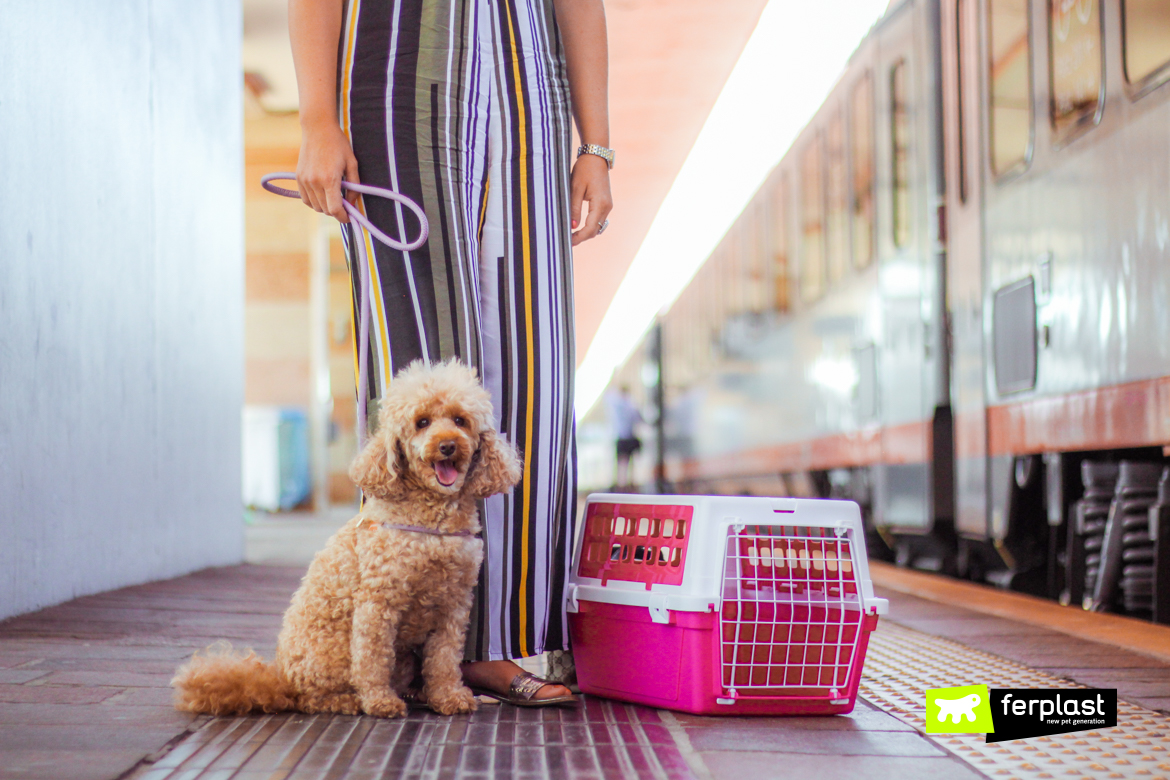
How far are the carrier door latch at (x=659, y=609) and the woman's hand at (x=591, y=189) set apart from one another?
0.87 meters

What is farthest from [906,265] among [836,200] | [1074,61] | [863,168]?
[1074,61]

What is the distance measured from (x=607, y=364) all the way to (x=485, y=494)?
25873 millimetres

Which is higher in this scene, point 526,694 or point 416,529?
point 416,529

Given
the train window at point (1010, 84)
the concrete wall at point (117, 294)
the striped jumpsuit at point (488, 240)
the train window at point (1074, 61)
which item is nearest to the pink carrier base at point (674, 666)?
the striped jumpsuit at point (488, 240)

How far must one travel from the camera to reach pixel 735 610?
7.26 ft

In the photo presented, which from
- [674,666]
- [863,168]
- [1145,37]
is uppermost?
[863,168]

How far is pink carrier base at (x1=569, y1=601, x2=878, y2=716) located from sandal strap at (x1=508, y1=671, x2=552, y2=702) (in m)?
0.17

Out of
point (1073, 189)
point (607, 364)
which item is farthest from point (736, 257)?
point (607, 364)

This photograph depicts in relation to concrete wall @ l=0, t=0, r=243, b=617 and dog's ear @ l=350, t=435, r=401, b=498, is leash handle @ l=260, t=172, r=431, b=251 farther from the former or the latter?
concrete wall @ l=0, t=0, r=243, b=617

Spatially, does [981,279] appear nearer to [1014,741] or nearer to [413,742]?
[1014,741]

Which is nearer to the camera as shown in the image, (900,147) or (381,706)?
(381,706)

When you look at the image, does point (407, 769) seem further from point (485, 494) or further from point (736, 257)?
point (736, 257)

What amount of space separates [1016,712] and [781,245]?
755cm

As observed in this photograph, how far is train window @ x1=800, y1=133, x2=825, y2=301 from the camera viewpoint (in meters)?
8.07
